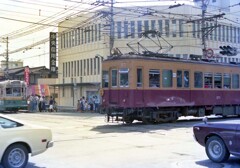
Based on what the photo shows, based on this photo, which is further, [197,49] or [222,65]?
[197,49]

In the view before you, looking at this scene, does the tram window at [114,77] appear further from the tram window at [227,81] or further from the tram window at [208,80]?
the tram window at [227,81]

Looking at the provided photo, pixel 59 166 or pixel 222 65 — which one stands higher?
pixel 222 65

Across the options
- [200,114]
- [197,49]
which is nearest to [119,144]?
[200,114]

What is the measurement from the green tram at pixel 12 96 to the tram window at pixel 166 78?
73.6 feet

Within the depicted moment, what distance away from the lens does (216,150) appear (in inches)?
392

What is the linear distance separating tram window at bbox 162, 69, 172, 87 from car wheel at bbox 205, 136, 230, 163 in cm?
1133

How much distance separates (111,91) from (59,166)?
11.4m

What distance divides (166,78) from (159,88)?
30.8 inches

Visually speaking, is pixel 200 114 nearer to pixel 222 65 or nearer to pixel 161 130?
pixel 222 65

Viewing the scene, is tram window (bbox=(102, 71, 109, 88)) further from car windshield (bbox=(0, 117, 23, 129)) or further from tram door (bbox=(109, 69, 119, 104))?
car windshield (bbox=(0, 117, 23, 129))

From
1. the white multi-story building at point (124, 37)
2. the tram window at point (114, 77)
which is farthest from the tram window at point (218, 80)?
the white multi-story building at point (124, 37)

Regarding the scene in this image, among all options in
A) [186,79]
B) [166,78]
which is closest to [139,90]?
[166,78]

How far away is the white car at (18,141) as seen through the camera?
28.8 ft

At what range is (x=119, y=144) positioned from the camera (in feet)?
44.2
